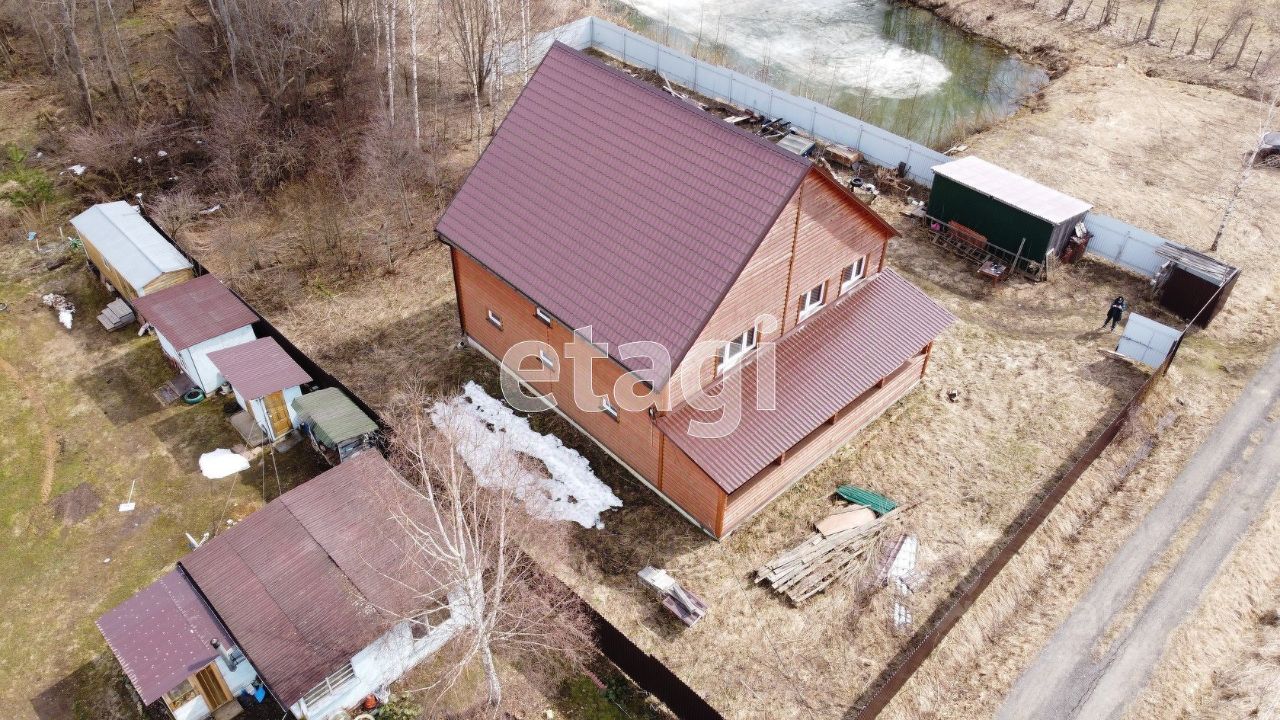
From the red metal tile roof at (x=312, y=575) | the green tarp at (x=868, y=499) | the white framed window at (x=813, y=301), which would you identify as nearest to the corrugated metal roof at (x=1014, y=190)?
the white framed window at (x=813, y=301)

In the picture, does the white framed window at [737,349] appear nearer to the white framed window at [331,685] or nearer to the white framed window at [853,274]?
the white framed window at [853,274]

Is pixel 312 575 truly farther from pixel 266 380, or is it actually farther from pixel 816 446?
pixel 816 446

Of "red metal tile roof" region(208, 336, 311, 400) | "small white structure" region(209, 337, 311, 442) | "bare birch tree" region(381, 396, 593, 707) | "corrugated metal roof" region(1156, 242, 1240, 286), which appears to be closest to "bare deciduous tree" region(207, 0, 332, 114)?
"red metal tile roof" region(208, 336, 311, 400)

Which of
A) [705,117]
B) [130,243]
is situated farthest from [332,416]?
[705,117]

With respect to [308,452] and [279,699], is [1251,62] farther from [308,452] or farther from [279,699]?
[279,699]

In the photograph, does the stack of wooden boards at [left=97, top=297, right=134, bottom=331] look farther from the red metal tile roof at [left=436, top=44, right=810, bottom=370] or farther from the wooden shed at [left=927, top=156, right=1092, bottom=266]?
the wooden shed at [left=927, top=156, right=1092, bottom=266]
